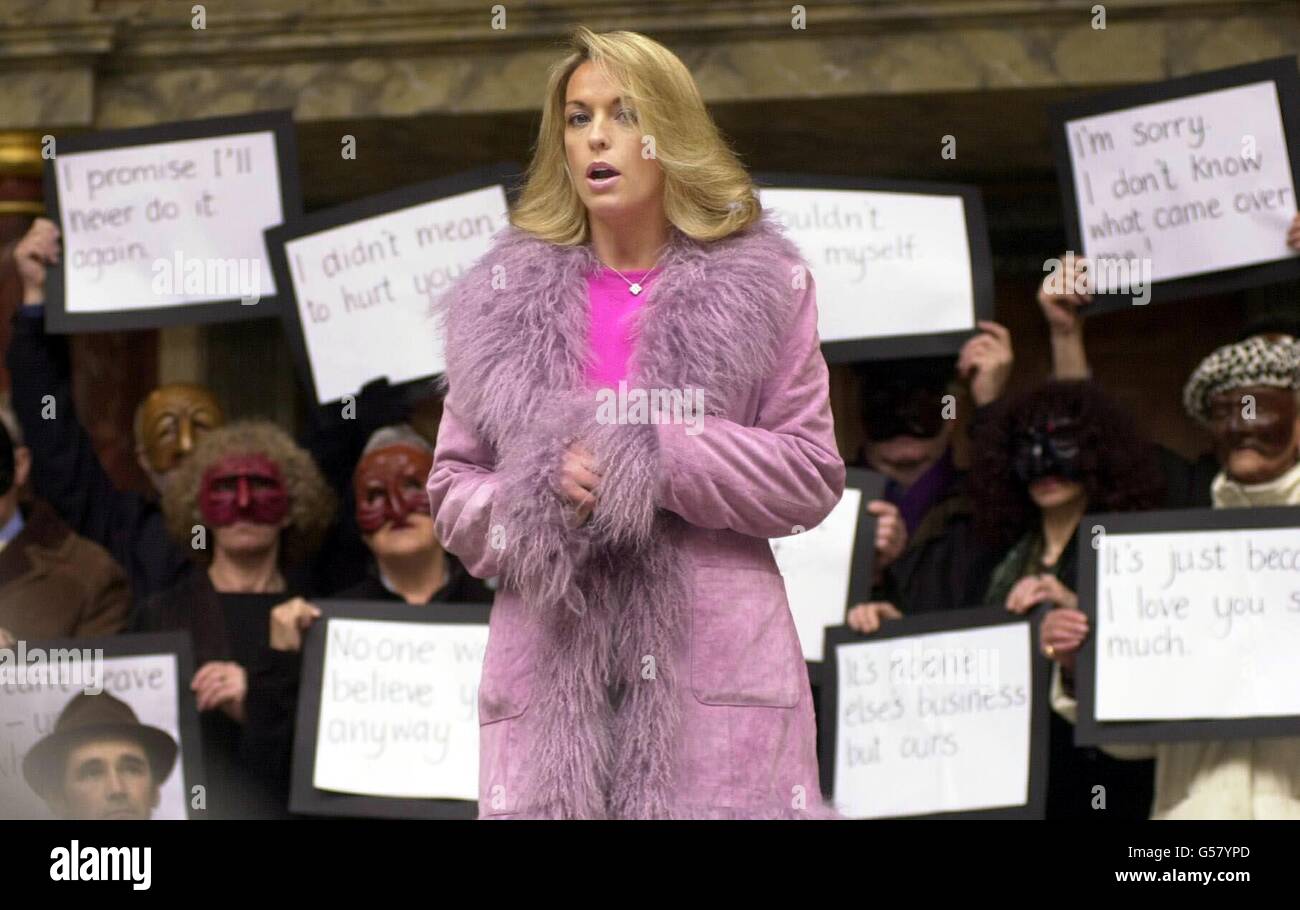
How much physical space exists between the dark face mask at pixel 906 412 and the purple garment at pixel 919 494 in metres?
0.10

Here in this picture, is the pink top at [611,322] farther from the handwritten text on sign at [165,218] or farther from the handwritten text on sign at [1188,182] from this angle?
the handwritten text on sign at [165,218]

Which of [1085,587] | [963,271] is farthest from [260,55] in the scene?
[1085,587]

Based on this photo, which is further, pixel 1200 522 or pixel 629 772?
pixel 1200 522

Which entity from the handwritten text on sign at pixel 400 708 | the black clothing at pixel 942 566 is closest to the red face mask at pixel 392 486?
the handwritten text on sign at pixel 400 708

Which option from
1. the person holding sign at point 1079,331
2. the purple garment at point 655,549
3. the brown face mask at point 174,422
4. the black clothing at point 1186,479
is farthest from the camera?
the brown face mask at point 174,422

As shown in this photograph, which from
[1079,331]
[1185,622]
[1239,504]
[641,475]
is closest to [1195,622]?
[1185,622]

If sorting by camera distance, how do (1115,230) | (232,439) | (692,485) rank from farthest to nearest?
(232,439) → (1115,230) → (692,485)

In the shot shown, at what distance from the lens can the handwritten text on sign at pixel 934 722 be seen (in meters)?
4.70

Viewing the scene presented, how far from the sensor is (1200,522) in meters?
Answer: 4.57

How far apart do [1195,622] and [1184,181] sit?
3.23ft

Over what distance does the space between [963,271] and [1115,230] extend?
35 cm

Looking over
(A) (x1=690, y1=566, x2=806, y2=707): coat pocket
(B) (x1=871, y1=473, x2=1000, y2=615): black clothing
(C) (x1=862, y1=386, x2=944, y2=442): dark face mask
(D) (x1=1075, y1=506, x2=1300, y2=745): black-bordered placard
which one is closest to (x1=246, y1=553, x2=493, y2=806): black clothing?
(B) (x1=871, y1=473, x2=1000, y2=615): black clothing

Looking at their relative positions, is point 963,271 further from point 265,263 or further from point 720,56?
point 265,263

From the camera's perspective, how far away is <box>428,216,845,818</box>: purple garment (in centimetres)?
275
